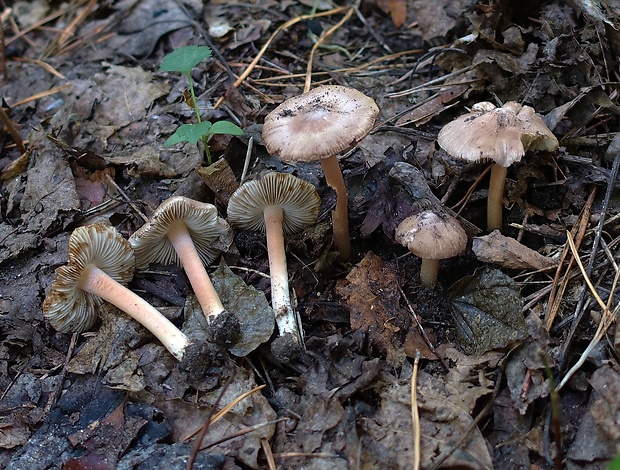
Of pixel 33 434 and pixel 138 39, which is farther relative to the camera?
pixel 138 39

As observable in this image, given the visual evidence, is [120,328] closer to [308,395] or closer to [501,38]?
[308,395]

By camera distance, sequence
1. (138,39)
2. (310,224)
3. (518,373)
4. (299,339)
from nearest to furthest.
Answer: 1. (518,373)
2. (299,339)
3. (310,224)
4. (138,39)

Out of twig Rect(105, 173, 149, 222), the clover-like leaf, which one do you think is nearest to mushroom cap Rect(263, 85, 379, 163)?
the clover-like leaf

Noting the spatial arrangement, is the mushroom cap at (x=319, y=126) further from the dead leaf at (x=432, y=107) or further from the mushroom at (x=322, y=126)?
the dead leaf at (x=432, y=107)

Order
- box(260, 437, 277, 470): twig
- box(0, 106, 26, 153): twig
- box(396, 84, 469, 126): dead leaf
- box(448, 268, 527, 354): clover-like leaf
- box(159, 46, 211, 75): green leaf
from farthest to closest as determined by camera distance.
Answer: box(0, 106, 26, 153): twig, box(396, 84, 469, 126): dead leaf, box(159, 46, 211, 75): green leaf, box(448, 268, 527, 354): clover-like leaf, box(260, 437, 277, 470): twig

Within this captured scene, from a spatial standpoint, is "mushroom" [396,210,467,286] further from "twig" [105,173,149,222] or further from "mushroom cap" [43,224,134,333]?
"twig" [105,173,149,222]

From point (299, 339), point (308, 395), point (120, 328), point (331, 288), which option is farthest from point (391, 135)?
point (120, 328)

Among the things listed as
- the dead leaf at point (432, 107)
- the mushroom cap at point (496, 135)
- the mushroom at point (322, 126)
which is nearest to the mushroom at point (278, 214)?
the mushroom at point (322, 126)
